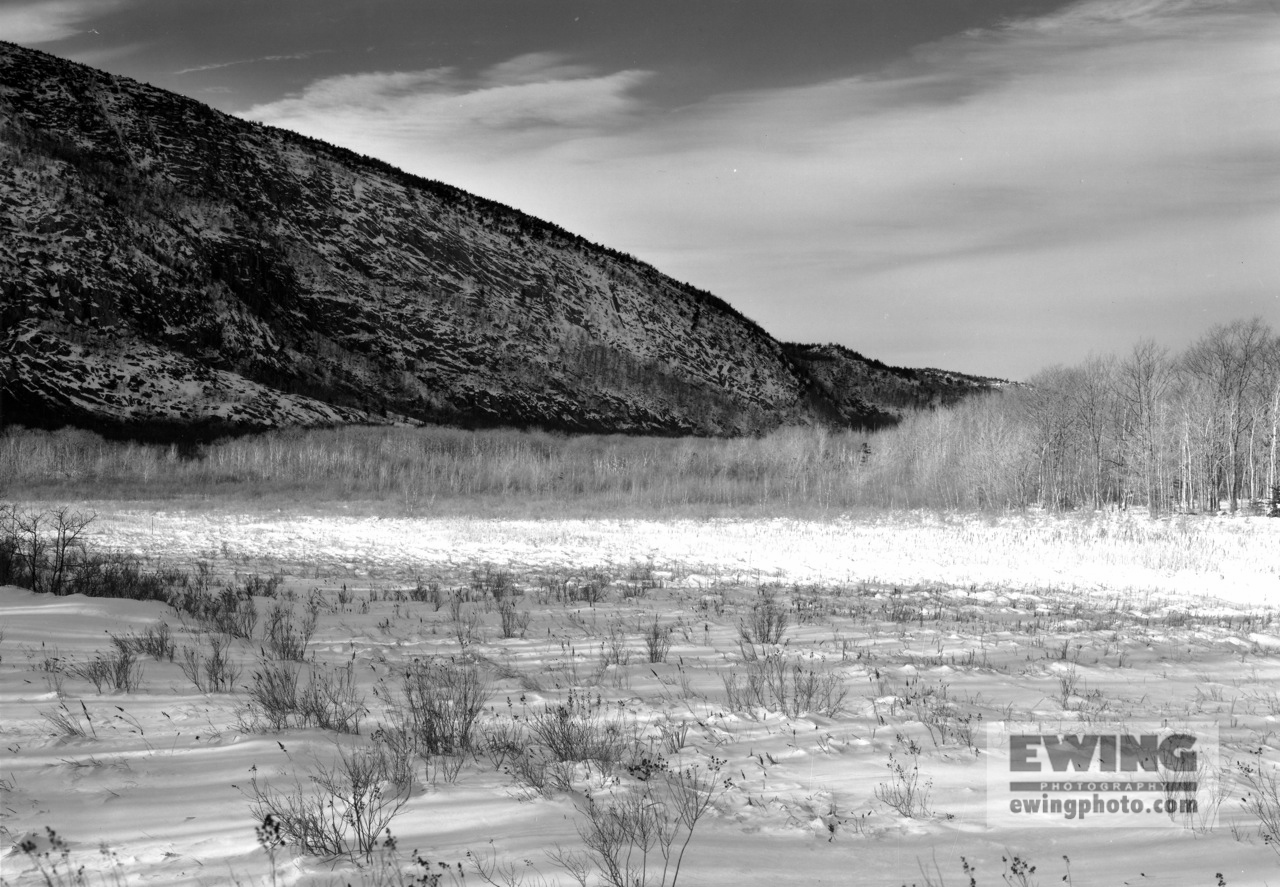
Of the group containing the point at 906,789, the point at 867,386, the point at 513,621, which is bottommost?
the point at 513,621

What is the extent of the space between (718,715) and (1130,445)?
4749 cm

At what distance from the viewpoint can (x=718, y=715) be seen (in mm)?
5578

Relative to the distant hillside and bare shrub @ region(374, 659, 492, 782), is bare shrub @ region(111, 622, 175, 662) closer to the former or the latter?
bare shrub @ region(374, 659, 492, 782)

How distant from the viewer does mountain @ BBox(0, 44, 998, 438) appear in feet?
187

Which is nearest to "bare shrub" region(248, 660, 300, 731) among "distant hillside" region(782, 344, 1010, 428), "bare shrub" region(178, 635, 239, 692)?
"bare shrub" region(178, 635, 239, 692)

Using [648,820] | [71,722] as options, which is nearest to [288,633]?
[71,722]

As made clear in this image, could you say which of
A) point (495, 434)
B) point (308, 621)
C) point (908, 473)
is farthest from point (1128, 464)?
point (308, 621)

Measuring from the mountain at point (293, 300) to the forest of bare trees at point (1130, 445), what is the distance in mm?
44302

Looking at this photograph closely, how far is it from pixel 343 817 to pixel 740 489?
39.7m

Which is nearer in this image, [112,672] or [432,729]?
[432,729]

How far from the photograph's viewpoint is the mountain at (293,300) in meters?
57.0

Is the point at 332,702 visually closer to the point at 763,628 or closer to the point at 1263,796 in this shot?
the point at 763,628

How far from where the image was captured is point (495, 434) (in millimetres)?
60844

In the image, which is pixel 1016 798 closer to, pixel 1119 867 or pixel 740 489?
pixel 1119 867
